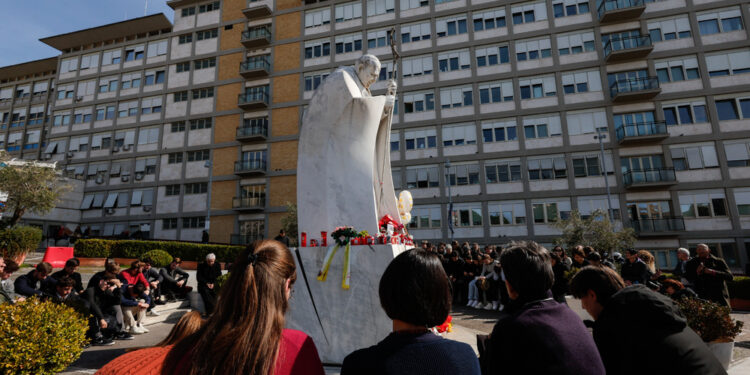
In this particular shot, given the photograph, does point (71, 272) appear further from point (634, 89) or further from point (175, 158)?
point (634, 89)

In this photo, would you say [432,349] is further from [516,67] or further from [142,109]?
[142,109]

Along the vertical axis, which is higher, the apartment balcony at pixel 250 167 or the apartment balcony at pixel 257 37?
the apartment balcony at pixel 257 37

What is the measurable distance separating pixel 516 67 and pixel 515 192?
9897 mm

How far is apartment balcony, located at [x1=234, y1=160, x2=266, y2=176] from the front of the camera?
32500mm

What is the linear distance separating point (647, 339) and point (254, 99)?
3570 cm

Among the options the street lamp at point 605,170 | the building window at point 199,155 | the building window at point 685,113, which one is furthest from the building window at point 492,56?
the building window at point 199,155

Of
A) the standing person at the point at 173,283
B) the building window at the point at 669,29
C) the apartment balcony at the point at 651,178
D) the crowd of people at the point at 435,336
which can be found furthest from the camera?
the building window at the point at 669,29

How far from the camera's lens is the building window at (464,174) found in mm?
29141

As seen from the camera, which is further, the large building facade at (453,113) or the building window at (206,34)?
the building window at (206,34)

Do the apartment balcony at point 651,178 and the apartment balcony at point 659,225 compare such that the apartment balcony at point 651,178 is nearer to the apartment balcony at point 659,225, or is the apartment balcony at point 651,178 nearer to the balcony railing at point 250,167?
the apartment balcony at point 659,225

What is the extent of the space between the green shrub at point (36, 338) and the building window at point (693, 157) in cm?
3270

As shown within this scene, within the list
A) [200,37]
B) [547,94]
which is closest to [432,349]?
[547,94]

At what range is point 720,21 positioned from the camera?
2617 cm

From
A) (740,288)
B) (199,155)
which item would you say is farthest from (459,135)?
(199,155)
